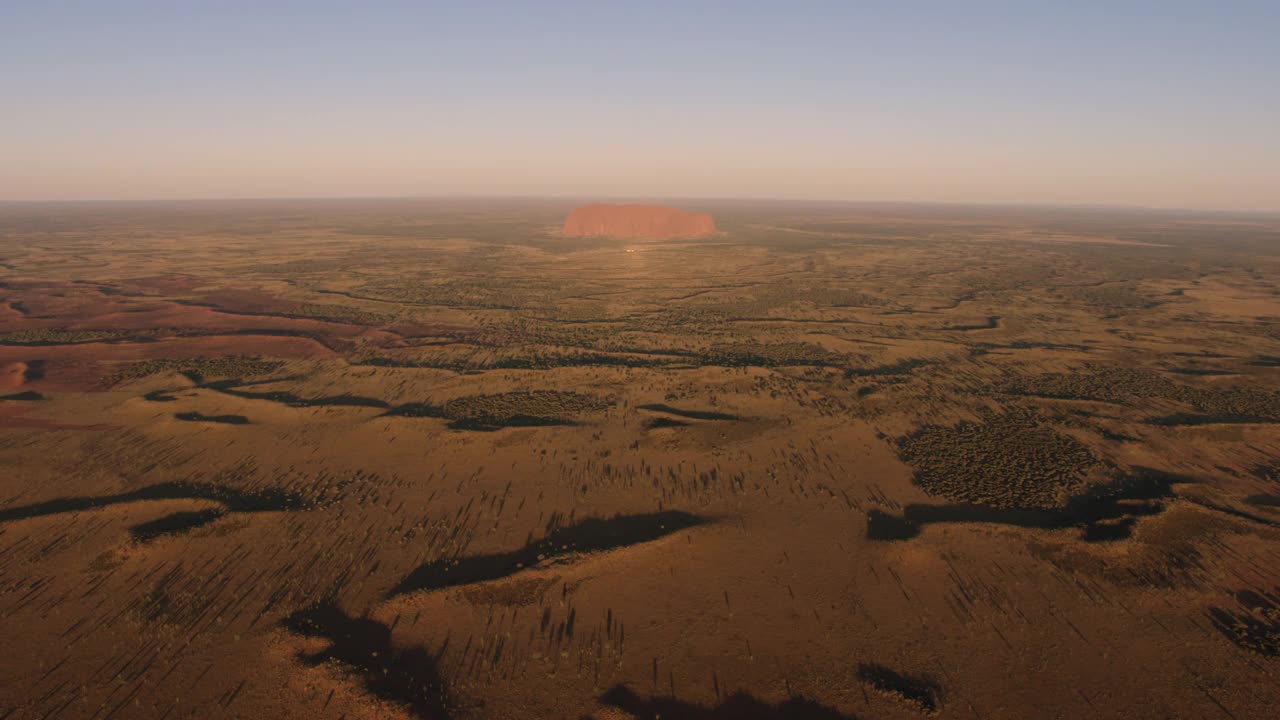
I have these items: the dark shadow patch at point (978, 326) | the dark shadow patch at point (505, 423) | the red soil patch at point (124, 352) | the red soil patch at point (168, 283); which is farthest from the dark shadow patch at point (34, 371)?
the dark shadow patch at point (978, 326)

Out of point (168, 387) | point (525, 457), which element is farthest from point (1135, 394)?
point (168, 387)

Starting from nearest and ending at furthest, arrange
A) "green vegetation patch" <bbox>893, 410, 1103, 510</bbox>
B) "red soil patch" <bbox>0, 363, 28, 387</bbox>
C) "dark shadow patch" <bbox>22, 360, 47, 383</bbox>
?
"green vegetation patch" <bbox>893, 410, 1103, 510</bbox> < "red soil patch" <bbox>0, 363, 28, 387</bbox> < "dark shadow patch" <bbox>22, 360, 47, 383</bbox>

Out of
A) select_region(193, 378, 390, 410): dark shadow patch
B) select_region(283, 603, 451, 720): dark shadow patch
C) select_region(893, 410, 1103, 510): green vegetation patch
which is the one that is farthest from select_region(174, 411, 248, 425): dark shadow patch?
select_region(893, 410, 1103, 510): green vegetation patch

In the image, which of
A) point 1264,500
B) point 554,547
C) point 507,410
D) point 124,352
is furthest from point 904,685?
point 124,352

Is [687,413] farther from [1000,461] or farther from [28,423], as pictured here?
[28,423]

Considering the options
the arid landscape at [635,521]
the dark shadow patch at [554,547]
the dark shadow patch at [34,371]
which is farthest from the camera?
the dark shadow patch at [34,371]

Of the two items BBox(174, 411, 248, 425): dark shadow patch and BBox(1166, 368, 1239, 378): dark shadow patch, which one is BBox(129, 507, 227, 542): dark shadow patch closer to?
BBox(174, 411, 248, 425): dark shadow patch

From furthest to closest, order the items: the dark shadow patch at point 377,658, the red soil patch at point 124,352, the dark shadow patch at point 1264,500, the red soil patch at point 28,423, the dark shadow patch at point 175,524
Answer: the red soil patch at point 124,352 → the red soil patch at point 28,423 → the dark shadow patch at point 1264,500 → the dark shadow patch at point 175,524 → the dark shadow patch at point 377,658

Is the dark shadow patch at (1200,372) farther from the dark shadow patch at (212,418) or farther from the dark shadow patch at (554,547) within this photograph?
the dark shadow patch at (212,418)
